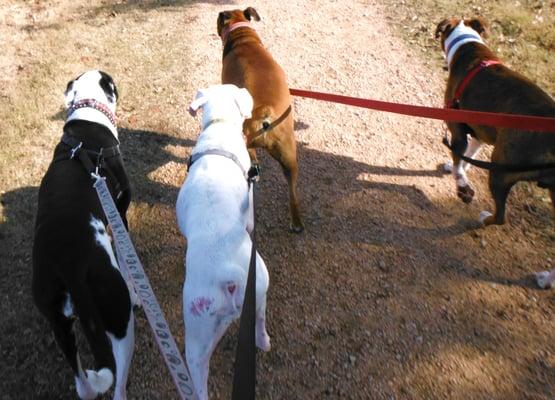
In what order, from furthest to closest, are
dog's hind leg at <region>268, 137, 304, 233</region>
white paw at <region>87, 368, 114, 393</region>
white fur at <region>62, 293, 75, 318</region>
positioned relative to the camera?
dog's hind leg at <region>268, 137, 304, 233</region> < white fur at <region>62, 293, 75, 318</region> < white paw at <region>87, 368, 114, 393</region>

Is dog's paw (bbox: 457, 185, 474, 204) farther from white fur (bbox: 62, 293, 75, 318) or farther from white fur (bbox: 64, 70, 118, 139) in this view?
white fur (bbox: 62, 293, 75, 318)

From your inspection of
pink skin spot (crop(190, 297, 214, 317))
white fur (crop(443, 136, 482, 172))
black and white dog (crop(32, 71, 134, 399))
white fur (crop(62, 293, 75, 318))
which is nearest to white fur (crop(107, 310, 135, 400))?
black and white dog (crop(32, 71, 134, 399))

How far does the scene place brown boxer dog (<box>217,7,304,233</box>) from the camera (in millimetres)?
3773

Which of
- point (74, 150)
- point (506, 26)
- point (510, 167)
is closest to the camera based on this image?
point (74, 150)

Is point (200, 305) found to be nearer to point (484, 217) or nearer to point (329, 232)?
point (329, 232)

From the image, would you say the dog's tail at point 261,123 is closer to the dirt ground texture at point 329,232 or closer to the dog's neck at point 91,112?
the dirt ground texture at point 329,232

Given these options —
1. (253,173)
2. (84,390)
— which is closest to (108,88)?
(253,173)

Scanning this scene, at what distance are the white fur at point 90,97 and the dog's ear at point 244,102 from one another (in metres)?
1.34

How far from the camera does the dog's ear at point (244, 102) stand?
358 cm

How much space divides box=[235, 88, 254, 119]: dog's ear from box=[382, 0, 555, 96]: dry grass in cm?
445

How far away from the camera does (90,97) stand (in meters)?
4.01

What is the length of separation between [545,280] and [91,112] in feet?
15.3

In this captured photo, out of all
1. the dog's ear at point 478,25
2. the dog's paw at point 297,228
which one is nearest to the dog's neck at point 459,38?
the dog's ear at point 478,25

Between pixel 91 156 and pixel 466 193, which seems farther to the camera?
pixel 466 193
